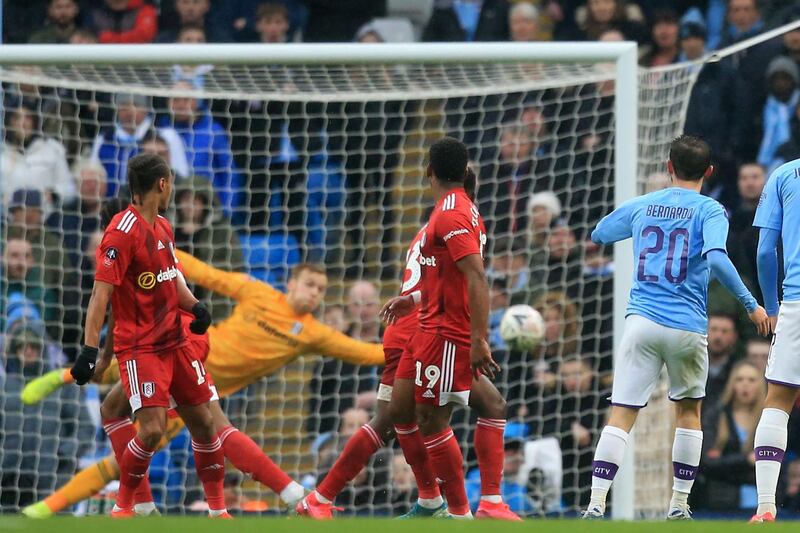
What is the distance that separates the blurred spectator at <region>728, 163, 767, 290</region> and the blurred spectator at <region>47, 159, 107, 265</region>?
4.71m

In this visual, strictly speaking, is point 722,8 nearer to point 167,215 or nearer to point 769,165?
point 769,165

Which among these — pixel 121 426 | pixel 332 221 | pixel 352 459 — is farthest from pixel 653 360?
pixel 332 221

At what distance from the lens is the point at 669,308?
23.1 ft

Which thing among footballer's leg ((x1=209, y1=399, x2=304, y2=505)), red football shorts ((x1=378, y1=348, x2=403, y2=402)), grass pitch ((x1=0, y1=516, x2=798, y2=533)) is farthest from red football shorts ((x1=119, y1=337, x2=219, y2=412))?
grass pitch ((x1=0, y1=516, x2=798, y2=533))

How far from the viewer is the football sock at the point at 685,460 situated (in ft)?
23.6

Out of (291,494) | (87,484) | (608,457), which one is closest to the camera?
(608,457)

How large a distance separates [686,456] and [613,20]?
6328 mm

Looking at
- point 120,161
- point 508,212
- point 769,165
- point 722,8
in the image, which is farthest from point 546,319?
point 722,8

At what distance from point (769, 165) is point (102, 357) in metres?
6.21

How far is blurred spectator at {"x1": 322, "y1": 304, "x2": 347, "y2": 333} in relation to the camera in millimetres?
10641

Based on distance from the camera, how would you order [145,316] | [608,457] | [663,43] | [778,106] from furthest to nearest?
[663,43]
[778,106]
[145,316]
[608,457]

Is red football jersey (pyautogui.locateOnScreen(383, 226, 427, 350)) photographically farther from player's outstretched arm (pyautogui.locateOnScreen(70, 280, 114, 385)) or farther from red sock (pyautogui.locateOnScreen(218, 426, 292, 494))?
player's outstretched arm (pyautogui.locateOnScreen(70, 280, 114, 385))

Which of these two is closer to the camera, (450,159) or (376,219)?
(450,159)

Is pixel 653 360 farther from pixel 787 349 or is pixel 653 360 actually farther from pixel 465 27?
pixel 465 27
